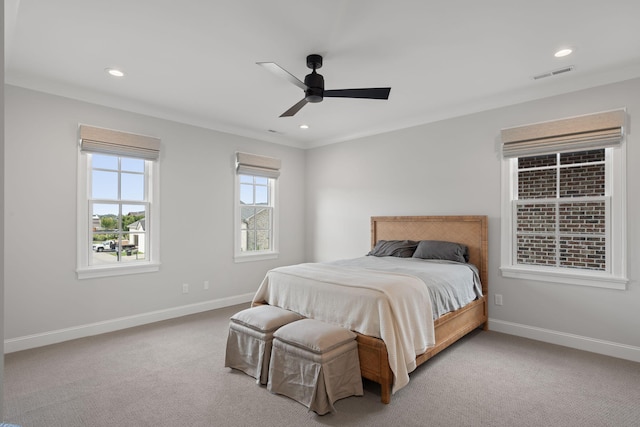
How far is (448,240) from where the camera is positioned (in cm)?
430

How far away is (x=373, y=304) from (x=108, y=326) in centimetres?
316

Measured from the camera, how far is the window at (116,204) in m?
3.80

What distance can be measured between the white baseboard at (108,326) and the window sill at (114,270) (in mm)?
521

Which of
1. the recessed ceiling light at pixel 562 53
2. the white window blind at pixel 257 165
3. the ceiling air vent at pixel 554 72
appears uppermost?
the recessed ceiling light at pixel 562 53

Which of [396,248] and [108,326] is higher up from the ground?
[396,248]

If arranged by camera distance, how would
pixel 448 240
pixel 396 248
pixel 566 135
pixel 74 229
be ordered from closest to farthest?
pixel 566 135 < pixel 74 229 < pixel 448 240 < pixel 396 248

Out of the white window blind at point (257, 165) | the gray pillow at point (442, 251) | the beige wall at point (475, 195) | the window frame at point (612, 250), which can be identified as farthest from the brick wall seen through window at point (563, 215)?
the white window blind at point (257, 165)

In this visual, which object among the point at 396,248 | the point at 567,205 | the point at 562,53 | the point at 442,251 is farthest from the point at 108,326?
the point at 567,205

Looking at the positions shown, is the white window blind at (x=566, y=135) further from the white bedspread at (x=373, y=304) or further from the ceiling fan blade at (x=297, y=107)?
the ceiling fan blade at (x=297, y=107)

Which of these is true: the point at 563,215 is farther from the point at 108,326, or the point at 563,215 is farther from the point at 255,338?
the point at 108,326

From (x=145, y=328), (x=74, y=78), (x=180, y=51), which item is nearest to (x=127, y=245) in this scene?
(x=145, y=328)

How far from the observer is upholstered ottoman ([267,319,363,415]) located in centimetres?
234

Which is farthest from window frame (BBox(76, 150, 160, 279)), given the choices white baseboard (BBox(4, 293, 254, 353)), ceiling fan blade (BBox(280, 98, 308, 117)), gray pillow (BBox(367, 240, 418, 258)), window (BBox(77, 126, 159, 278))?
gray pillow (BBox(367, 240, 418, 258))

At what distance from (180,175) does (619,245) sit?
192 inches
